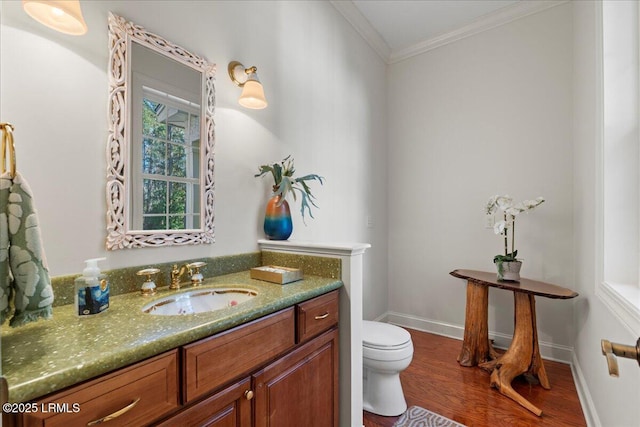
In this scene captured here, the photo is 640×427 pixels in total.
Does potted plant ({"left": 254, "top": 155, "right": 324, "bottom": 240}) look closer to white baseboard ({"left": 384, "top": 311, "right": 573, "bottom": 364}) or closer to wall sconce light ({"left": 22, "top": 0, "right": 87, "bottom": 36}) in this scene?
wall sconce light ({"left": 22, "top": 0, "right": 87, "bottom": 36})

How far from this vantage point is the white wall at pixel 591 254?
3.78 feet

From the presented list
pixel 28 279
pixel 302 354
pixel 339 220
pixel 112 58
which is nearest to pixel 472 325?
pixel 339 220

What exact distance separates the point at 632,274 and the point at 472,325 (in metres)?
1.09

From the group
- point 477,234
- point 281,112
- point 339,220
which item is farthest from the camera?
point 477,234

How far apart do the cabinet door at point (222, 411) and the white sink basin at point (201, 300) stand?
33cm

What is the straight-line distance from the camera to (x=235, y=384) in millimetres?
914

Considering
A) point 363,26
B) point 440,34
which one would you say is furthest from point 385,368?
point 440,34

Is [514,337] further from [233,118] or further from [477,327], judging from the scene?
[233,118]

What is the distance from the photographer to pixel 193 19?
4.57 feet

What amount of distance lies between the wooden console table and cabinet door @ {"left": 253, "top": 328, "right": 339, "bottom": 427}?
129cm

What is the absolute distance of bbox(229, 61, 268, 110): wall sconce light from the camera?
4.98 ft

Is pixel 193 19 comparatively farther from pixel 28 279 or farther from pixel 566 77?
pixel 566 77

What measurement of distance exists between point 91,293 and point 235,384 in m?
0.51

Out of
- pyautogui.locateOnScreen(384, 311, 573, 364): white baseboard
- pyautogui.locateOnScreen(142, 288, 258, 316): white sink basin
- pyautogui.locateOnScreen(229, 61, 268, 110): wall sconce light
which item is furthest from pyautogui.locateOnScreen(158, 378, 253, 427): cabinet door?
pyautogui.locateOnScreen(384, 311, 573, 364): white baseboard
